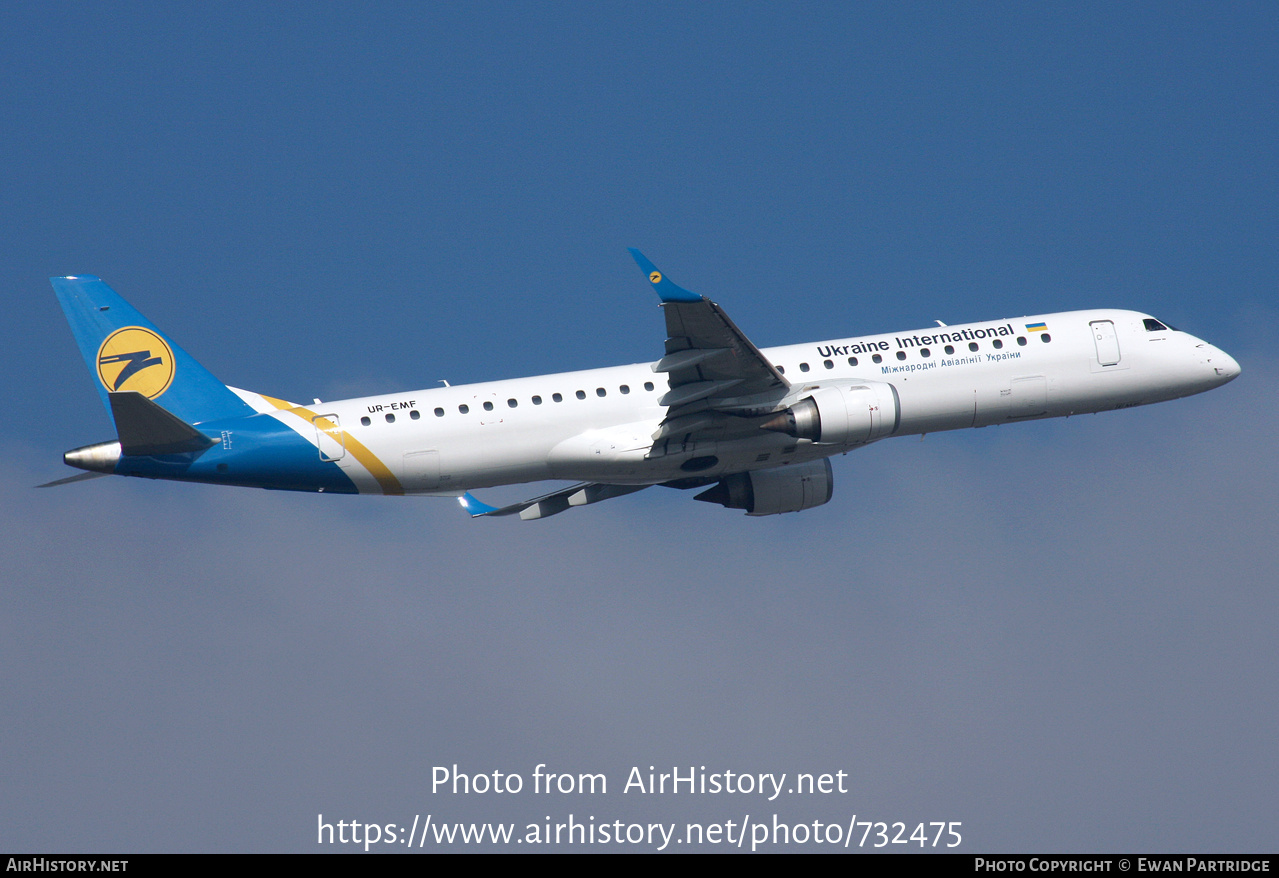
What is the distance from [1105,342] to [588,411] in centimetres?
1681

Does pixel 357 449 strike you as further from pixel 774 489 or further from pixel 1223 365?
pixel 1223 365

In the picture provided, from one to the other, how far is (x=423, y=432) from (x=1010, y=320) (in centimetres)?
Result: 1881

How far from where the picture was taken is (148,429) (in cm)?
3881

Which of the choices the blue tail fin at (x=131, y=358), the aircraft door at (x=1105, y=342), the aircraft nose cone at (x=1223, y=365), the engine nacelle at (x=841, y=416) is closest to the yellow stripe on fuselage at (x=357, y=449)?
the blue tail fin at (x=131, y=358)

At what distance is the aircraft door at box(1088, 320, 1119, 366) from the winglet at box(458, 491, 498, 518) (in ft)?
65.6

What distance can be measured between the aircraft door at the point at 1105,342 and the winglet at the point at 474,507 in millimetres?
20010

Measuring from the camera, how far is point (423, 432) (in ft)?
137

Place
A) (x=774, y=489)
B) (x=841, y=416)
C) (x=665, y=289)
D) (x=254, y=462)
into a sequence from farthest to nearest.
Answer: (x=774, y=489) → (x=841, y=416) → (x=254, y=462) → (x=665, y=289)

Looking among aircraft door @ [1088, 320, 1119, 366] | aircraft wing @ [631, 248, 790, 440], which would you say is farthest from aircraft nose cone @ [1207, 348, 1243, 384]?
aircraft wing @ [631, 248, 790, 440]

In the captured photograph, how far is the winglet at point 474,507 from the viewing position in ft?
157

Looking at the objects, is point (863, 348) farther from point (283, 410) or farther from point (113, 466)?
point (113, 466)

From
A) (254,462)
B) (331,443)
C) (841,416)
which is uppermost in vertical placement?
(841,416)

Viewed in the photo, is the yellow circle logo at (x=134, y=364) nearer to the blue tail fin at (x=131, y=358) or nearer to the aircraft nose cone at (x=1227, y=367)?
the blue tail fin at (x=131, y=358)

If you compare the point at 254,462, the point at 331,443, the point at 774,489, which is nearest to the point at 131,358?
the point at 254,462
